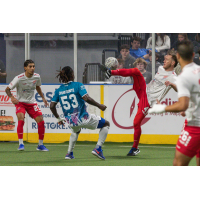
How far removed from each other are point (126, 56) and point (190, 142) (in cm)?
745

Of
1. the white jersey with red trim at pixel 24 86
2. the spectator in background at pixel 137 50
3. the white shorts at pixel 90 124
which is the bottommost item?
the white shorts at pixel 90 124

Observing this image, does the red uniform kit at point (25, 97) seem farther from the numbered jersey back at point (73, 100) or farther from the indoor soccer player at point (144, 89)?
the indoor soccer player at point (144, 89)

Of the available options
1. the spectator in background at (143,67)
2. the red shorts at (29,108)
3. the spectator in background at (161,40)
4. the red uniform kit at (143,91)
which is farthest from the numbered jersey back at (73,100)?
the spectator in background at (161,40)

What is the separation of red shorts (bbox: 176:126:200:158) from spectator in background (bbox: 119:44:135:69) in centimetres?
730

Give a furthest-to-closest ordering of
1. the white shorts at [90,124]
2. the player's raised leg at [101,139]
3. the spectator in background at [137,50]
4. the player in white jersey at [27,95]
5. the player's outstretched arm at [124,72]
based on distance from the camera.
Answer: the spectator in background at [137,50] < the player in white jersey at [27,95] < the player's outstretched arm at [124,72] < the player's raised leg at [101,139] < the white shorts at [90,124]

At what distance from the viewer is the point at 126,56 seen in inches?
473

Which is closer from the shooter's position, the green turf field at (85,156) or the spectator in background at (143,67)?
the green turf field at (85,156)

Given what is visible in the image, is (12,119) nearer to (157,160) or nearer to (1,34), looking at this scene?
(1,34)

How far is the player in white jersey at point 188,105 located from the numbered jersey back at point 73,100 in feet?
11.0

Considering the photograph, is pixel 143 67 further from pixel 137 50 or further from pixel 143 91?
pixel 143 91

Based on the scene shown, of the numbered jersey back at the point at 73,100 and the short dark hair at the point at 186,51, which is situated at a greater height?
the short dark hair at the point at 186,51

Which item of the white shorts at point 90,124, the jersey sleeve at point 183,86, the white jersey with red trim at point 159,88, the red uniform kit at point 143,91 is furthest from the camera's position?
the white jersey with red trim at point 159,88

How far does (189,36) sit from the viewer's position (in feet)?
38.6

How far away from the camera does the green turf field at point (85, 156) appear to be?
26.3ft
